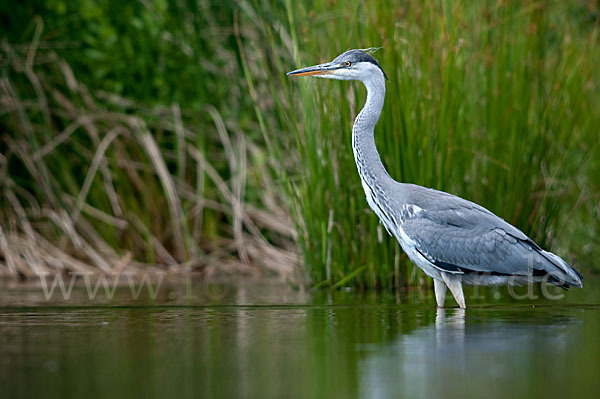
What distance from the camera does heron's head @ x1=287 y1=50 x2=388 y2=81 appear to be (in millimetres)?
6730

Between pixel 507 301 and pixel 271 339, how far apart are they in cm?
234

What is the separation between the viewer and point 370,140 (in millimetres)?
6711

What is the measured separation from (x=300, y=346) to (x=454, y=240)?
79.7 inches

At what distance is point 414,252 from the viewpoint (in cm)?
631

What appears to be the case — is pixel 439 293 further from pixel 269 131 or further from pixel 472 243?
pixel 269 131

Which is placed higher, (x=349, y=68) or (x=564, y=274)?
(x=349, y=68)

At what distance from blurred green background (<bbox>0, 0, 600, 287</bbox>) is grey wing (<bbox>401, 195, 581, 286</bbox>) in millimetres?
857

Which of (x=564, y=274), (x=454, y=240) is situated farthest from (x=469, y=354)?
(x=454, y=240)

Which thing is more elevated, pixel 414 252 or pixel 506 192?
pixel 506 192

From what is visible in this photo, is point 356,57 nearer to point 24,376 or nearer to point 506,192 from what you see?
point 506,192

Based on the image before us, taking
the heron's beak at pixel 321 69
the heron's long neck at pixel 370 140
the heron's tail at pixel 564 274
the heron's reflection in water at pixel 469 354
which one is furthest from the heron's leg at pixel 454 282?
the heron's beak at pixel 321 69

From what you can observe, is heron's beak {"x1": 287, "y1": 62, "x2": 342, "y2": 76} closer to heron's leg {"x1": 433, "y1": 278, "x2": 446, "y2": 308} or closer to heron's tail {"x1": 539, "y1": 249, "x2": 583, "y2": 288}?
heron's leg {"x1": 433, "y1": 278, "x2": 446, "y2": 308}

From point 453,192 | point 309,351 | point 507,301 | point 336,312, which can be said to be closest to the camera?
point 309,351

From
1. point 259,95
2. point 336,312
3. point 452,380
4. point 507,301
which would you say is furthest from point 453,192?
point 452,380
